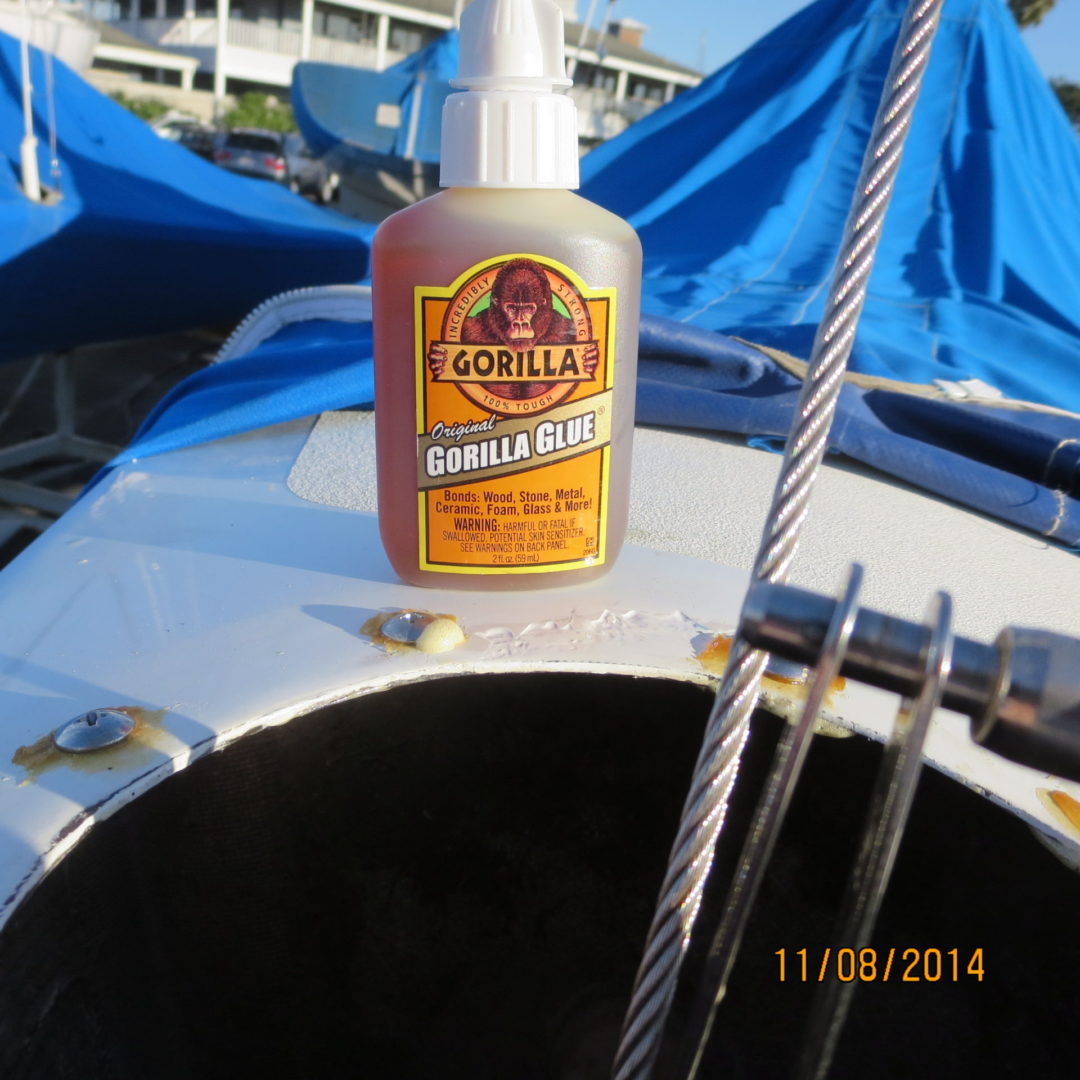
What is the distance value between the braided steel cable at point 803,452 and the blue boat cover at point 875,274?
596 mm

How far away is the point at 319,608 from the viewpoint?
0.63 metres

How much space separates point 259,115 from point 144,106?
1.88 metres

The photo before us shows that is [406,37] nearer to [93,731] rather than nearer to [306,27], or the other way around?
[306,27]

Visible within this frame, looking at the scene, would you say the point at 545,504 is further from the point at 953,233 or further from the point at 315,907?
the point at 953,233

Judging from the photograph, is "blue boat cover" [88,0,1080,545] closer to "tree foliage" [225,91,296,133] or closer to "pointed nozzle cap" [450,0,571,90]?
"pointed nozzle cap" [450,0,571,90]

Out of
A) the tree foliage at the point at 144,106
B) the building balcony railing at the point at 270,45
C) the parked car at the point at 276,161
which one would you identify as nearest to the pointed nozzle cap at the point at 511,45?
the parked car at the point at 276,161

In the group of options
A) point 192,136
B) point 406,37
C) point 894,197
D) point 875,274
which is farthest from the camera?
point 406,37

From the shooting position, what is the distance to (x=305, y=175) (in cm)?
1205

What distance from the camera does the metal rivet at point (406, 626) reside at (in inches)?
23.1

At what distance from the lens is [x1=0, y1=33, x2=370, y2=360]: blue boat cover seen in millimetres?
2170

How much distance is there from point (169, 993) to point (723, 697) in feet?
1.68

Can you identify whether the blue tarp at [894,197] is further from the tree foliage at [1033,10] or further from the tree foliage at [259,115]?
the tree foliage at [1033,10]

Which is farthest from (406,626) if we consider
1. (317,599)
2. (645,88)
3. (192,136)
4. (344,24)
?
(645,88)
